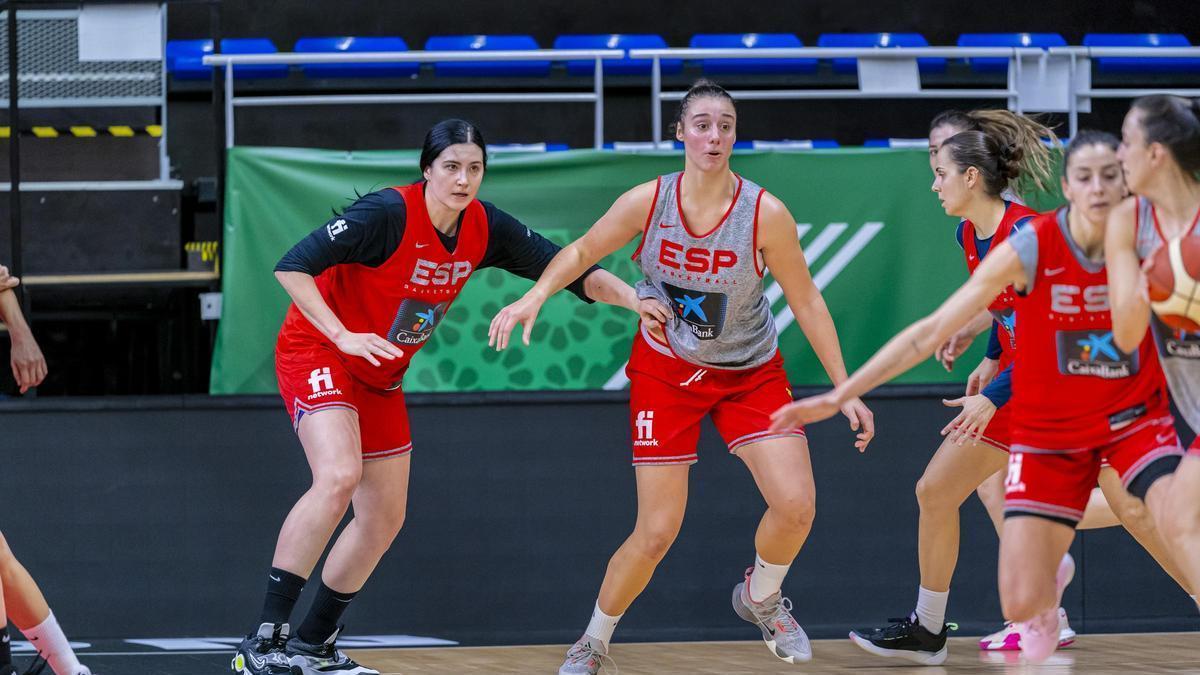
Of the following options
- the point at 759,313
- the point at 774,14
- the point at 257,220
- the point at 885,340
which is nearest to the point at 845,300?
the point at 885,340

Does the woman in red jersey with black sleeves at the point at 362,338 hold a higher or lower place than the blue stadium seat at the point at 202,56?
lower

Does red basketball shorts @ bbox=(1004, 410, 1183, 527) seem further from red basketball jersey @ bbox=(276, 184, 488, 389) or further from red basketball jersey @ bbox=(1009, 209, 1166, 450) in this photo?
red basketball jersey @ bbox=(276, 184, 488, 389)

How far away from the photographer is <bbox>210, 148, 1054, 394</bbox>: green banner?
228 inches

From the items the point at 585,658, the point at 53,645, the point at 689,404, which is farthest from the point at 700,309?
the point at 53,645

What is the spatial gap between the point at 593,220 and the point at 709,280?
1602 mm

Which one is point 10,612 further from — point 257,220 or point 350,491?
point 257,220

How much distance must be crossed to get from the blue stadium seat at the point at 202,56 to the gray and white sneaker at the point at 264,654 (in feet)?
14.4

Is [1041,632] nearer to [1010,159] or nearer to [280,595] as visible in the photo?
[1010,159]

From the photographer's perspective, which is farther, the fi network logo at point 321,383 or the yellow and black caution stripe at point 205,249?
the yellow and black caution stripe at point 205,249

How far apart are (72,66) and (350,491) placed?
3209mm

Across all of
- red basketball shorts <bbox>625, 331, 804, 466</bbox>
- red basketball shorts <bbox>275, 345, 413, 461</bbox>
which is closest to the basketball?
red basketball shorts <bbox>625, 331, 804, 466</bbox>

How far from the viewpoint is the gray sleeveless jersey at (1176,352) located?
129 inches

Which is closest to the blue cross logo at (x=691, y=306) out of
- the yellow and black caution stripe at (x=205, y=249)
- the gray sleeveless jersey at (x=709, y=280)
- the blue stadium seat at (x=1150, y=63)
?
the gray sleeveless jersey at (x=709, y=280)

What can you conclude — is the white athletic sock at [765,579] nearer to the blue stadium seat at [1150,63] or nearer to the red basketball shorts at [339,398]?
the red basketball shorts at [339,398]
